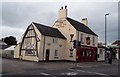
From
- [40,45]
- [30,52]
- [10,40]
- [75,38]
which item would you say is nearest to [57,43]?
[75,38]

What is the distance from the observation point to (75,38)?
37875 millimetres

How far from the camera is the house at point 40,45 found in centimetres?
3359

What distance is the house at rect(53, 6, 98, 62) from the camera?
38081mm

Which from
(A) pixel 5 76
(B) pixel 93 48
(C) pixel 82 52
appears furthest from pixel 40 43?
(A) pixel 5 76

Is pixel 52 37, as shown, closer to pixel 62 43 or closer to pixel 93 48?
pixel 62 43

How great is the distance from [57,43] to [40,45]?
4.84 m

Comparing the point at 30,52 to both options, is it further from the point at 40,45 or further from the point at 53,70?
the point at 53,70

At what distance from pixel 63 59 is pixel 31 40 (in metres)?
7.59

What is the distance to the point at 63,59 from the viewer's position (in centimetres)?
3900

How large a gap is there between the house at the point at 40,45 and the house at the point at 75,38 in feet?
4.39

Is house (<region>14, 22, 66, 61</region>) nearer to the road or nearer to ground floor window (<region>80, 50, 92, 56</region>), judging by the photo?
ground floor window (<region>80, 50, 92, 56</region>)

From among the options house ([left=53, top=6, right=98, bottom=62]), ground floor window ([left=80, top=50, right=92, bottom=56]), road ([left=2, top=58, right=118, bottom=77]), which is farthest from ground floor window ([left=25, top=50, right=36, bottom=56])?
ground floor window ([left=80, top=50, right=92, bottom=56])

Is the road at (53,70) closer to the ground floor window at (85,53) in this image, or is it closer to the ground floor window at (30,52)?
the ground floor window at (30,52)

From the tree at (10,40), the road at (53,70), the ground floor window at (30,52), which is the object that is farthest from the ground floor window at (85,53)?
the tree at (10,40)
